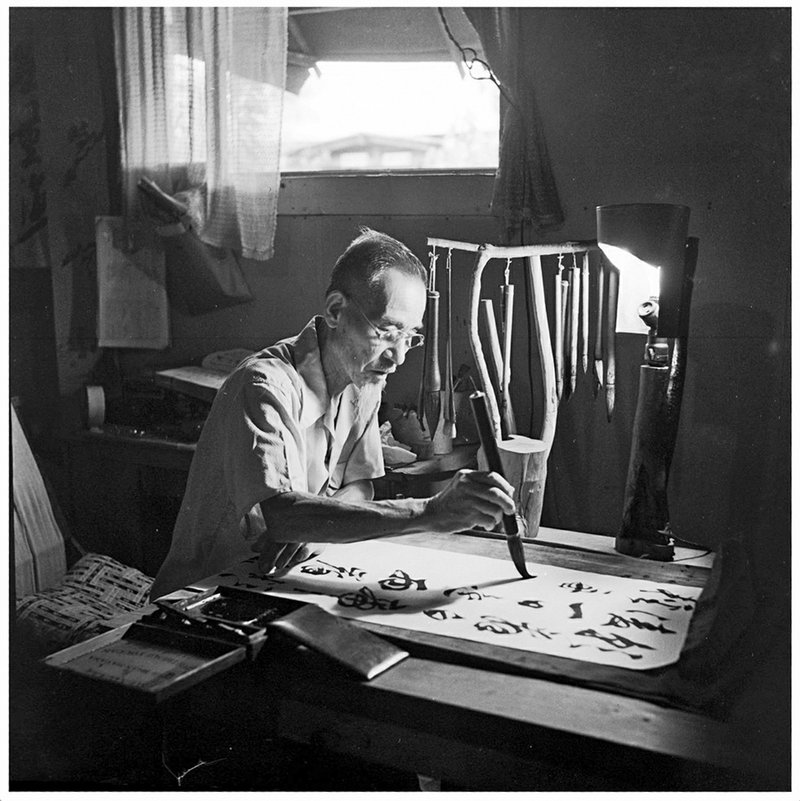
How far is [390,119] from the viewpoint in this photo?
192 cm

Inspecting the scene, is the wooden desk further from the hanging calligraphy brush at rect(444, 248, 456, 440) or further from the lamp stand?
the hanging calligraphy brush at rect(444, 248, 456, 440)

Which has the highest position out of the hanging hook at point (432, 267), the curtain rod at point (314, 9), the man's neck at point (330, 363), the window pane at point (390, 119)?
the curtain rod at point (314, 9)

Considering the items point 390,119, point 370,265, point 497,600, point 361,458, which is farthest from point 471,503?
point 390,119

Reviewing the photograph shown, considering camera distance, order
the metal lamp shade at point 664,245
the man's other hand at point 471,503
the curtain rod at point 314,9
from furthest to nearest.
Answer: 1. the curtain rod at point 314,9
2. the metal lamp shade at point 664,245
3. the man's other hand at point 471,503

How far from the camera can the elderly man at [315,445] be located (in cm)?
159

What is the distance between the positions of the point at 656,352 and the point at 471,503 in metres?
0.52

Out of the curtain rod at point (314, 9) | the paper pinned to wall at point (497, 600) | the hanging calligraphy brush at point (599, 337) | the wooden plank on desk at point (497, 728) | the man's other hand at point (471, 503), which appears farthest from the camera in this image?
the hanging calligraphy brush at point (599, 337)

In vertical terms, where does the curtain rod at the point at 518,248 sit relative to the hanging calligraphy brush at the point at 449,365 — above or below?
above

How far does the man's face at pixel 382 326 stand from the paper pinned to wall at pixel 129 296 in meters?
0.58

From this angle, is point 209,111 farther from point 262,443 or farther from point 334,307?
point 262,443

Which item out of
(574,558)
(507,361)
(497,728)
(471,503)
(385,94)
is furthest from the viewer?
(507,361)

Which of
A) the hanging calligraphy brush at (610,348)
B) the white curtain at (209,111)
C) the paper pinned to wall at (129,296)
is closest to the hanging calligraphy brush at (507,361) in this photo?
the hanging calligraphy brush at (610,348)

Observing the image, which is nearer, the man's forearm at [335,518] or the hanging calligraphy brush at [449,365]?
the man's forearm at [335,518]

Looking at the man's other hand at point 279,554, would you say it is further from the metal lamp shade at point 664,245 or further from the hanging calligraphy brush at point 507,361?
the metal lamp shade at point 664,245
